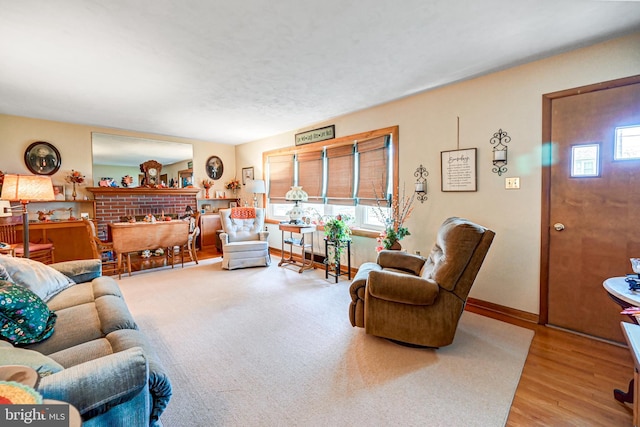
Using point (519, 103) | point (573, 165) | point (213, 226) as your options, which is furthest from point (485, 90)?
point (213, 226)

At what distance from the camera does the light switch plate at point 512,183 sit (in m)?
2.71

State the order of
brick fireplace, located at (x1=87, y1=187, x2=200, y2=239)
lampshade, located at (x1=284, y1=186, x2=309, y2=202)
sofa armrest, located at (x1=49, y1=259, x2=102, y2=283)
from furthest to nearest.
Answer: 1. brick fireplace, located at (x1=87, y1=187, x2=200, y2=239)
2. lampshade, located at (x1=284, y1=186, x2=309, y2=202)
3. sofa armrest, located at (x1=49, y1=259, x2=102, y2=283)

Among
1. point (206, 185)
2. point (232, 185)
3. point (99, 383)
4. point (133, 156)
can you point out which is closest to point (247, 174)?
point (232, 185)

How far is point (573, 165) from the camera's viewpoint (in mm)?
2430

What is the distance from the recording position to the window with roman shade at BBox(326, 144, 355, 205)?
14.2 ft

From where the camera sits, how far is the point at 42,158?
4.53 m

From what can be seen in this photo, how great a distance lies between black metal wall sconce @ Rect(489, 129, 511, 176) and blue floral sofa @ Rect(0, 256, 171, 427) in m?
3.18

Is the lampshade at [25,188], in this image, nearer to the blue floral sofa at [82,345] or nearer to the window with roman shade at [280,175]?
the blue floral sofa at [82,345]

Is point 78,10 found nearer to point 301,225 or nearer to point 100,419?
point 100,419

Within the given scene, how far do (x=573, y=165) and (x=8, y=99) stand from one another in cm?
636

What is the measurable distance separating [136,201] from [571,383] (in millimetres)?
6500

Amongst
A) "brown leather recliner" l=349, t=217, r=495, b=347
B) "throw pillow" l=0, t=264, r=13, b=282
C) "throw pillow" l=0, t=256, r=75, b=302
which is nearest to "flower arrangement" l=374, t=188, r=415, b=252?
"brown leather recliner" l=349, t=217, r=495, b=347

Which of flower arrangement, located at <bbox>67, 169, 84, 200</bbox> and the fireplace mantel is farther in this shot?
the fireplace mantel

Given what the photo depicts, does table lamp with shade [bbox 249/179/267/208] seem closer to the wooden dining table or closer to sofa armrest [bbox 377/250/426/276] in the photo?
the wooden dining table
